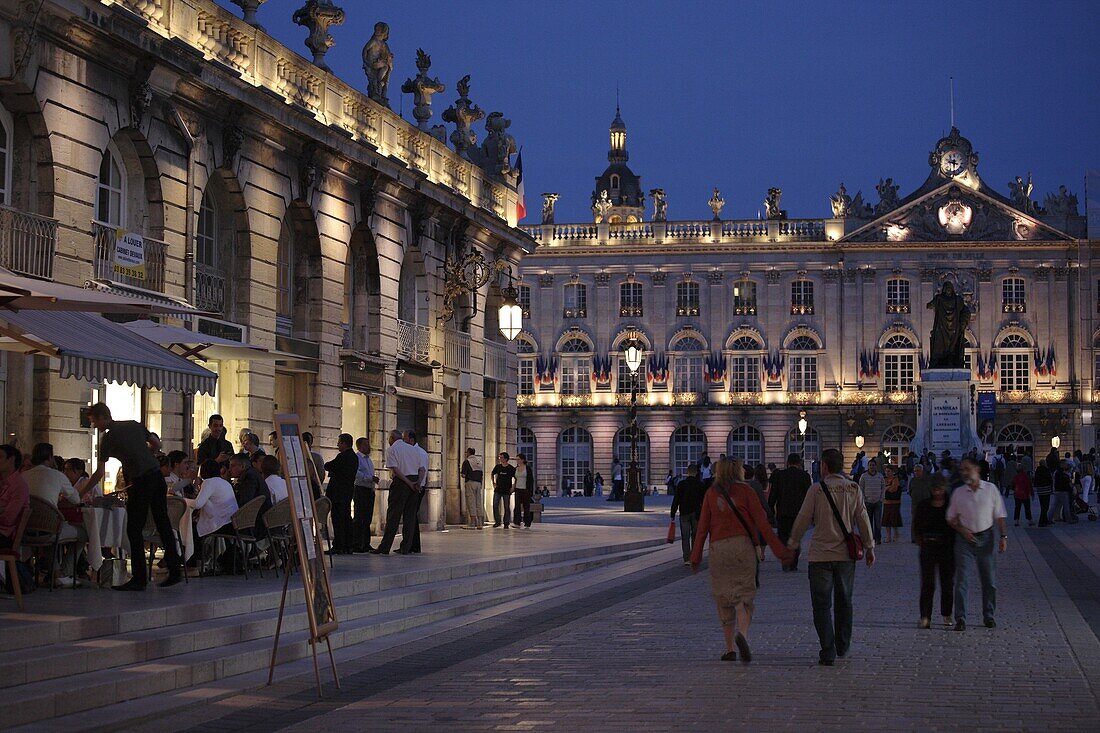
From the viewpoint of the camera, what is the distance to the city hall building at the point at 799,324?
8681 centimetres

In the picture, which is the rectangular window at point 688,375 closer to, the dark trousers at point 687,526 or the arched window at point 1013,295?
the arched window at point 1013,295

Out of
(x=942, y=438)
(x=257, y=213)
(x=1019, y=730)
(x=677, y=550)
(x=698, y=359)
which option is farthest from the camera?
(x=698, y=359)

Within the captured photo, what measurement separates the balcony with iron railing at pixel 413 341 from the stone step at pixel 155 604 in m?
10.2

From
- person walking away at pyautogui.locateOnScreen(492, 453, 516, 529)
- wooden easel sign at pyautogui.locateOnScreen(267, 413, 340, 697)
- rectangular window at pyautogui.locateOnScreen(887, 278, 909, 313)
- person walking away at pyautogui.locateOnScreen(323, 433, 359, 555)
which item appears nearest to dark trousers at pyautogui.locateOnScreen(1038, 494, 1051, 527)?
person walking away at pyautogui.locateOnScreen(492, 453, 516, 529)

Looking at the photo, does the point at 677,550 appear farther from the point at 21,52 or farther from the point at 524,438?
the point at 524,438

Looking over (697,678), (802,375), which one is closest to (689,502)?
(697,678)

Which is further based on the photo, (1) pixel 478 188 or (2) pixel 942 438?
(2) pixel 942 438

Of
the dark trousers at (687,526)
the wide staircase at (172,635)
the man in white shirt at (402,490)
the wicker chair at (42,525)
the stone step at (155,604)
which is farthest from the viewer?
the dark trousers at (687,526)

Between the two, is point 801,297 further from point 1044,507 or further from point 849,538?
point 849,538

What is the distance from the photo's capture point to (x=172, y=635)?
11914 millimetres

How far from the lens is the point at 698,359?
293ft

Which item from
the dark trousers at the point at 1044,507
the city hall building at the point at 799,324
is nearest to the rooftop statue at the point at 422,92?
the dark trousers at the point at 1044,507

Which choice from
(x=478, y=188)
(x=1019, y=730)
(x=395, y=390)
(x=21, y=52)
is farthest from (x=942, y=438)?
(x=1019, y=730)

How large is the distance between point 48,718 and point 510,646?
4638mm
